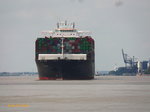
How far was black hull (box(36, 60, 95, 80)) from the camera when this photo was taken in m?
116

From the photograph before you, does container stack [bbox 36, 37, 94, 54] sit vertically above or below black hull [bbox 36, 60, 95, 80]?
above

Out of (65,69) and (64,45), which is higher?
(64,45)

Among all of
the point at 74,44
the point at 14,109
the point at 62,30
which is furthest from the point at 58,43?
the point at 14,109

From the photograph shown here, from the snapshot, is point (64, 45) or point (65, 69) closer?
point (65, 69)

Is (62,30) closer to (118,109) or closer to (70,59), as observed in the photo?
(70,59)

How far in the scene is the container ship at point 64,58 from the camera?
116562 mm

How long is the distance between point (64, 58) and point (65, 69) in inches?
122

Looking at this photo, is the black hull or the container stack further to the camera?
the container stack

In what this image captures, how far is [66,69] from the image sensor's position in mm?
116188

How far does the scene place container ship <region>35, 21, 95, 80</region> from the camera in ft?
382

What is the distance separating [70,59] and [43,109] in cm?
8492

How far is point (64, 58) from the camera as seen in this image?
11806 cm

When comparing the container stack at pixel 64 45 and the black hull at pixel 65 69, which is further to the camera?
the container stack at pixel 64 45

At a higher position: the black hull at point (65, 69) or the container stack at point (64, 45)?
the container stack at point (64, 45)
